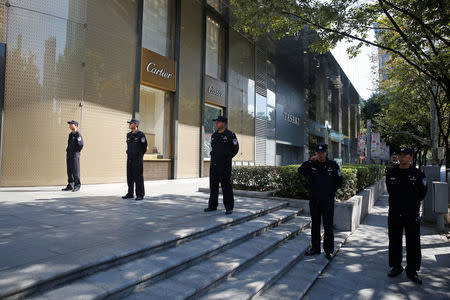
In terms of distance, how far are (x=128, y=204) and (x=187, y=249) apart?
3247 mm

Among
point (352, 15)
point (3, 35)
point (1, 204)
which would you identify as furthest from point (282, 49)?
point (1, 204)

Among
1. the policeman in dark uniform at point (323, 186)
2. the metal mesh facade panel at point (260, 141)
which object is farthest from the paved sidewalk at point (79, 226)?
the metal mesh facade panel at point (260, 141)

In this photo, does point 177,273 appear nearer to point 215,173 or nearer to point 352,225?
point 215,173

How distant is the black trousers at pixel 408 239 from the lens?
406cm

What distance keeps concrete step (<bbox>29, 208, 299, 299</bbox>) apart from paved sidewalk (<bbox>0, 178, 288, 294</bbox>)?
0.53ft

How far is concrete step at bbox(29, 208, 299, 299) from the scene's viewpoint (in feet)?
8.37

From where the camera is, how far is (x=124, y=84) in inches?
452

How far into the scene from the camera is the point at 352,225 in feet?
22.6

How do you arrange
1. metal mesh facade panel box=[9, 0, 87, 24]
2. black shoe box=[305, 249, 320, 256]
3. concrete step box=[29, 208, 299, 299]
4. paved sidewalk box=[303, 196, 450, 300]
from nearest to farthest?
concrete step box=[29, 208, 299, 299]
paved sidewalk box=[303, 196, 450, 300]
black shoe box=[305, 249, 320, 256]
metal mesh facade panel box=[9, 0, 87, 24]

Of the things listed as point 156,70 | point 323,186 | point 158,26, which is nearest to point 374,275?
point 323,186

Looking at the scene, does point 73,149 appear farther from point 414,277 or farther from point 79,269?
point 414,277

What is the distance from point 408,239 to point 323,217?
1.19 meters

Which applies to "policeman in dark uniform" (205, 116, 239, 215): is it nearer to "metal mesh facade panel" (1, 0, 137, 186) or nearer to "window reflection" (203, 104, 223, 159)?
"metal mesh facade panel" (1, 0, 137, 186)

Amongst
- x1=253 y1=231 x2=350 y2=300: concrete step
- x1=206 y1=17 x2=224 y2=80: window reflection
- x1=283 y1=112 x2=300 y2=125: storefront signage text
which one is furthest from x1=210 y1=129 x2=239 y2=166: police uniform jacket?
x1=283 y1=112 x2=300 y2=125: storefront signage text
